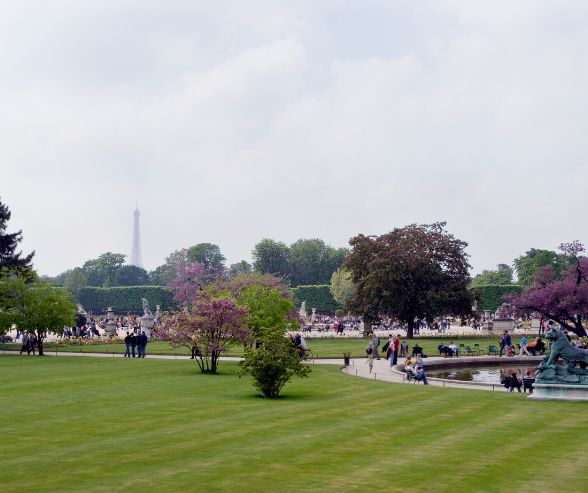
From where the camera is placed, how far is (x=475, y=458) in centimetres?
1487

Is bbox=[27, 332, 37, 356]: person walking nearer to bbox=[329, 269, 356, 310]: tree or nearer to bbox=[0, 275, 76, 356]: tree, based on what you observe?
bbox=[0, 275, 76, 356]: tree

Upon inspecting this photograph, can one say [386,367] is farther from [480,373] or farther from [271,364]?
[271,364]

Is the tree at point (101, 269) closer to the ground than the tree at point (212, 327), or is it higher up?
higher up

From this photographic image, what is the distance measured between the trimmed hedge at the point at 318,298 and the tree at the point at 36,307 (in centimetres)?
8271

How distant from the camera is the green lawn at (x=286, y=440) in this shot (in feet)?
42.7

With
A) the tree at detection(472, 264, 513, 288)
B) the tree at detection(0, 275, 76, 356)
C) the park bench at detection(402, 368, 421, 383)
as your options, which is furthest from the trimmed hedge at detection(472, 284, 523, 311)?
the park bench at detection(402, 368, 421, 383)

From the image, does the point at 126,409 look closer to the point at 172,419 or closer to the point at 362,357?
the point at 172,419

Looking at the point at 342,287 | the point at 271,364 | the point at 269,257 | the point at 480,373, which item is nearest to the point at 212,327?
the point at 271,364

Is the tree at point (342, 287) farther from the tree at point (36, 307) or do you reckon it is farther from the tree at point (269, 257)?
the tree at point (36, 307)

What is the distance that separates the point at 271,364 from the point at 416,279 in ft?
142

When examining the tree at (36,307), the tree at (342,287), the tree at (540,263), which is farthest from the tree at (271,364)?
the tree at (540,263)

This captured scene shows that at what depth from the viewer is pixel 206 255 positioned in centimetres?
16338

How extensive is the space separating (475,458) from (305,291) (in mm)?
115813

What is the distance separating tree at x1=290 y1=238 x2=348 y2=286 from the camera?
160m
